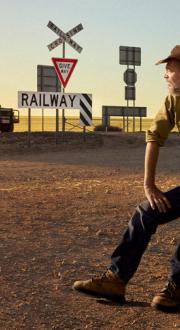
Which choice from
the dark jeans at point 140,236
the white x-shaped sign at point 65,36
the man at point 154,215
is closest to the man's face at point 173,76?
the man at point 154,215

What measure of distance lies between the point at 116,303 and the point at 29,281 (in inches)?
30.6

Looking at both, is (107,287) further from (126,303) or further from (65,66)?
(65,66)

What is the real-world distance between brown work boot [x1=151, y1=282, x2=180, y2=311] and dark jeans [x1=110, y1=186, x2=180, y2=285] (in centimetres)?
5

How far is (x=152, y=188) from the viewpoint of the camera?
397 cm

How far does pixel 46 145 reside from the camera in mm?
20219

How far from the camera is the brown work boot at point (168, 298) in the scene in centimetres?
399

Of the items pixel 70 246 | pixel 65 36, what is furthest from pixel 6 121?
pixel 70 246

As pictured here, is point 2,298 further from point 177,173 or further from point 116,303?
point 177,173

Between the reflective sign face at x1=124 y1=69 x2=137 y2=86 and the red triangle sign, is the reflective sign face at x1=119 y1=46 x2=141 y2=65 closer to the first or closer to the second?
the reflective sign face at x1=124 y1=69 x2=137 y2=86

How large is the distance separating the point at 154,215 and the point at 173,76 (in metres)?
0.88

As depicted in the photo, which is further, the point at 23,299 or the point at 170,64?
the point at 23,299

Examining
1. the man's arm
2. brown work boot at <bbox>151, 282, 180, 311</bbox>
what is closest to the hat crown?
the man's arm

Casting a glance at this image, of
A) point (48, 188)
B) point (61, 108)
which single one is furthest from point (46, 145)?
point (48, 188)

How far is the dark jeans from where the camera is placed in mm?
3928
